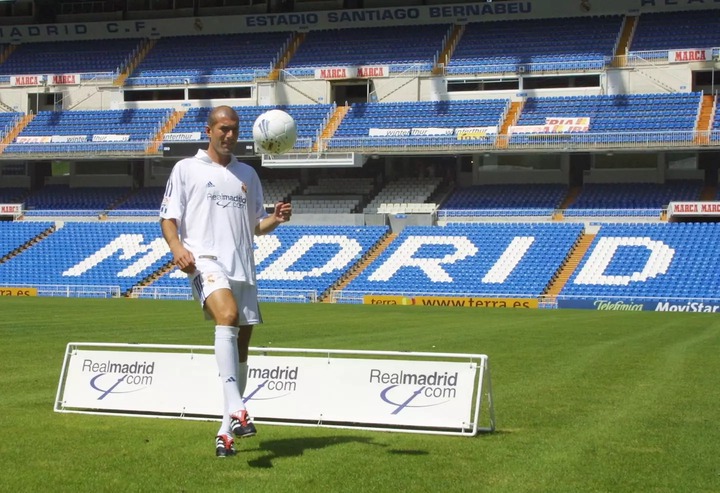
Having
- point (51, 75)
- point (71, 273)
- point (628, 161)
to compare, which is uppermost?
point (51, 75)

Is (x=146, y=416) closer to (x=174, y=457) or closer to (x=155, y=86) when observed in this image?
(x=174, y=457)

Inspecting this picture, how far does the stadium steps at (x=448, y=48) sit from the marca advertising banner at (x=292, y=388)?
156 feet

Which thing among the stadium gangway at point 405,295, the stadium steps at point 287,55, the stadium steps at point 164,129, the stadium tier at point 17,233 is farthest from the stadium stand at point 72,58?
the stadium gangway at point 405,295

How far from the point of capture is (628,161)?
5416 cm

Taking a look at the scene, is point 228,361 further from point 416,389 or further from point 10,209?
point 10,209

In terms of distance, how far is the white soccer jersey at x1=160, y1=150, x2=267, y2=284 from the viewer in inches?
325

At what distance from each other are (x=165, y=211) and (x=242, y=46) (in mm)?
55166

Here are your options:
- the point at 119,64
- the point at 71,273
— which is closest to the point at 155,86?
the point at 119,64

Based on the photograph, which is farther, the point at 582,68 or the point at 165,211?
the point at 582,68

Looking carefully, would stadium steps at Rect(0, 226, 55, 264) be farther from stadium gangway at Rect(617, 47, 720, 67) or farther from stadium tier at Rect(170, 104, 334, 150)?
stadium gangway at Rect(617, 47, 720, 67)

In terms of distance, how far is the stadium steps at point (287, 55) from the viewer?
5922 cm

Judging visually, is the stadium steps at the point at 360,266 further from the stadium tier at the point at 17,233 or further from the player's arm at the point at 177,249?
the player's arm at the point at 177,249

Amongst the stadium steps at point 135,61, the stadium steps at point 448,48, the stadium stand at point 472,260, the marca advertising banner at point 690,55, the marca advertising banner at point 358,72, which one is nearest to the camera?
the stadium stand at point 472,260

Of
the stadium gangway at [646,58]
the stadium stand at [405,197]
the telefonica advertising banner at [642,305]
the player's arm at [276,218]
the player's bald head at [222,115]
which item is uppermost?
the stadium gangway at [646,58]
